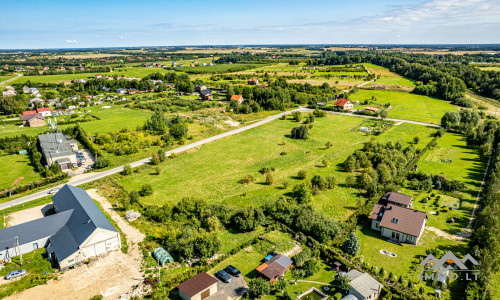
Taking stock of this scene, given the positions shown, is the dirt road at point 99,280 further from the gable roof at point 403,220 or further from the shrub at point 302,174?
the gable roof at point 403,220

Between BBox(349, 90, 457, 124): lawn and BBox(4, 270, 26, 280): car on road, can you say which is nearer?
BBox(4, 270, 26, 280): car on road

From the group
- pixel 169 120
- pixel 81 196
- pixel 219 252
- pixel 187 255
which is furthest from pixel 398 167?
pixel 169 120

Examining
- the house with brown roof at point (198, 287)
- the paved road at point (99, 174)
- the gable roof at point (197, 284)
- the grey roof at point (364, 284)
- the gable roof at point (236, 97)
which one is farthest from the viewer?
the gable roof at point (236, 97)

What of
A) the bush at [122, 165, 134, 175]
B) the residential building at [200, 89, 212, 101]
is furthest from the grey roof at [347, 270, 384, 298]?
the residential building at [200, 89, 212, 101]

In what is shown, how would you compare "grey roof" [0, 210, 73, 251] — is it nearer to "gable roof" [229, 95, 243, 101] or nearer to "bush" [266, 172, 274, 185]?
"bush" [266, 172, 274, 185]

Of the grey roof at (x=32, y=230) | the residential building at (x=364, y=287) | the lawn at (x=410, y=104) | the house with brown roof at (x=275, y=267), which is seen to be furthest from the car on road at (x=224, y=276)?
the lawn at (x=410, y=104)
